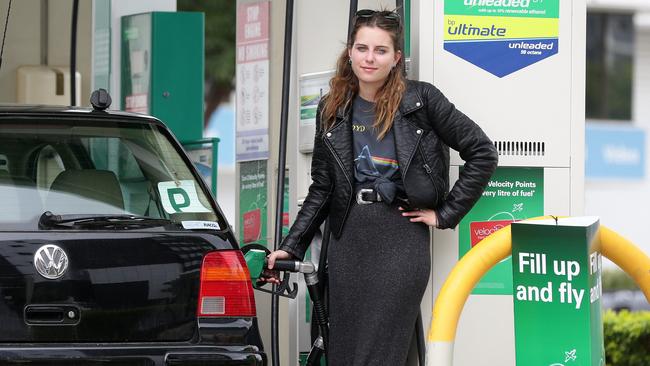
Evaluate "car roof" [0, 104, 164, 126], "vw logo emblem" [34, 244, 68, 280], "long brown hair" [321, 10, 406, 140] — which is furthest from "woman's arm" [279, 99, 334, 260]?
"vw logo emblem" [34, 244, 68, 280]

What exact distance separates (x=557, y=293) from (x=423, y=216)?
1.25m

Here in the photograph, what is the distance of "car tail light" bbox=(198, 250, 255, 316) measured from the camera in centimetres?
538

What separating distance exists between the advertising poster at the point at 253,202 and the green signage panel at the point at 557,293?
344 cm

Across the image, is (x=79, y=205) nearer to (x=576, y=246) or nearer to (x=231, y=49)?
(x=576, y=246)

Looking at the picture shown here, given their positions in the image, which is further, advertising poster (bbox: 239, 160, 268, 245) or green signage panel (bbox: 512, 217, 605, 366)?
advertising poster (bbox: 239, 160, 268, 245)

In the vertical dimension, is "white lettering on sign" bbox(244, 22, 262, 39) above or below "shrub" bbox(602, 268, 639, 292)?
above

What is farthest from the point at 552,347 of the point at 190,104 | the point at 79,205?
the point at 190,104

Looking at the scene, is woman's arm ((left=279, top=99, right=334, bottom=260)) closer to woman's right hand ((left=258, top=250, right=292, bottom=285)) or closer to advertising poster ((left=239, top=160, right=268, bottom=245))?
woman's right hand ((left=258, top=250, right=292, bottom=285))

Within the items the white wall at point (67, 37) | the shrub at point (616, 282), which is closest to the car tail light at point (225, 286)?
the white wall at point (67, 37)

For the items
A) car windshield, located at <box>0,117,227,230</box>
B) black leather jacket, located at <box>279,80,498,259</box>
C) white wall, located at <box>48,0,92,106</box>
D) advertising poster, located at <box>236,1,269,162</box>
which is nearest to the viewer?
car windshield, located at <box>0,117,227,230</box>

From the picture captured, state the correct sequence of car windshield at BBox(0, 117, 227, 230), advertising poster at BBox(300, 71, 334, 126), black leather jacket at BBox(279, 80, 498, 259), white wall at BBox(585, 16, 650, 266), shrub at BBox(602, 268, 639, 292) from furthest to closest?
white wall at BBox(585, 16, 650, 266), shrub at BBox(602, 268, 639, 292), advertising poster at BBox(300, 71, 334, 126), black leather jacket at BBox(279, 80, 498, 259), car windshield at BBox(0, 117, 227, 230)

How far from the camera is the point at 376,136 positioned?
225 inches

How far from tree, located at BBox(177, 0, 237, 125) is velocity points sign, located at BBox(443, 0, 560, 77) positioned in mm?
23000

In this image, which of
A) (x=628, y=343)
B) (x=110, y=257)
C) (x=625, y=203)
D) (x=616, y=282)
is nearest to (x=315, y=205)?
(x=110, y=257)
